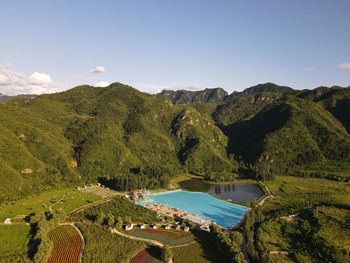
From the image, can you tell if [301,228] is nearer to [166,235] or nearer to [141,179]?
[166,235]

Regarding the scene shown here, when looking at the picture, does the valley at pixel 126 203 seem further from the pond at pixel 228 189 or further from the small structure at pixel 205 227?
the small structure at pixel 205 227

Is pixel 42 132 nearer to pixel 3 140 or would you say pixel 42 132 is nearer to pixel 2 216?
pixel 3 140

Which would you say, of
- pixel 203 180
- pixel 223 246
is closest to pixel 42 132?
pixel 203 180

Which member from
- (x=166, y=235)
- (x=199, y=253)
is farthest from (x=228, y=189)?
(x=199, y=253)

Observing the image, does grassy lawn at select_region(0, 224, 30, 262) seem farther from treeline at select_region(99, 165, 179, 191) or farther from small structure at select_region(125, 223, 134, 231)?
treeline at select_region(99, 165, 179, 191)

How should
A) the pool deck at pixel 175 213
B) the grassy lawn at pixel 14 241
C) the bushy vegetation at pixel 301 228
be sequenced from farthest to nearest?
1. the pool deck at pixel 175 213
2. the bushy vegetation at pixel 301 228
3. the grassy lawn at pixel 14 241

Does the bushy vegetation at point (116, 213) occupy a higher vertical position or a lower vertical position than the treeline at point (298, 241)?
higher

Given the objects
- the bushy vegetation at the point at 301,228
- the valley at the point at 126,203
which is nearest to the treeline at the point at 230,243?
the valley at the point at 126,203
